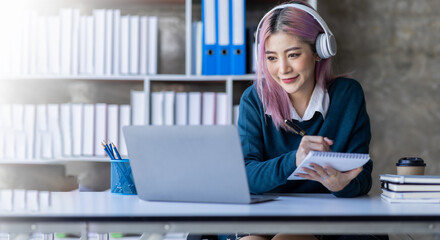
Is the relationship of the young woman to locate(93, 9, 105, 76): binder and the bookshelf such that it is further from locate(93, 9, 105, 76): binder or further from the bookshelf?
locate(93, 9, 105, 76): binder

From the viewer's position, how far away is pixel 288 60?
1.60 m

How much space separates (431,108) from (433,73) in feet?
0.64

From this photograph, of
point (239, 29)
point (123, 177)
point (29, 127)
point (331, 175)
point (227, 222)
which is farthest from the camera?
point (29, 127)

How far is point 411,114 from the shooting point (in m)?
2.99

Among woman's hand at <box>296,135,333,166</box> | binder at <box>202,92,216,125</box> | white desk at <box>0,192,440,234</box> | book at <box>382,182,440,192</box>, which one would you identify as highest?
binder at <box>202,92,216,125</box>

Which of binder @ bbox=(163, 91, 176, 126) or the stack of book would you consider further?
binder @ bbox=(163, 91, 176, 126)

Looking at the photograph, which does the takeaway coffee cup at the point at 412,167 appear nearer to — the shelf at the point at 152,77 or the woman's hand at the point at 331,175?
the woman's hand at the point at 331,175

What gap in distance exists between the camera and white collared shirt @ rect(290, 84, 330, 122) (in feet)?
5.26

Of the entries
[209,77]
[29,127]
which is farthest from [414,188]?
[29,127]

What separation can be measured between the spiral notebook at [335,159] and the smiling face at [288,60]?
0.43 meters

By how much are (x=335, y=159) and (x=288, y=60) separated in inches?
20.3

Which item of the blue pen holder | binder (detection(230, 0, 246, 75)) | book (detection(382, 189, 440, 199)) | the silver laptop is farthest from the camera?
binder (detection(230, 0, 246, 75))

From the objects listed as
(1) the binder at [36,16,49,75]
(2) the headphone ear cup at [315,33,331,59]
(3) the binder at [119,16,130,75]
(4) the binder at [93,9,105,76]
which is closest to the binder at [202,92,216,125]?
(3) the binder at [119,16,130,75]

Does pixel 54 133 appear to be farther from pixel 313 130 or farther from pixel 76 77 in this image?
pixel 313 130
